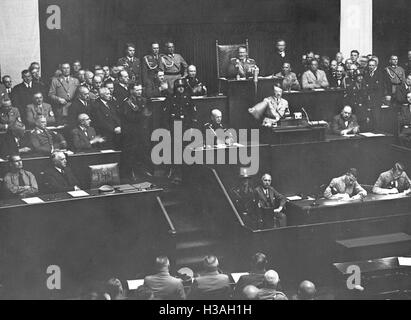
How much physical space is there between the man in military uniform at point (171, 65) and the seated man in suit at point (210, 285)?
321 cm

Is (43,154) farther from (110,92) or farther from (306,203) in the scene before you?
(306,203)

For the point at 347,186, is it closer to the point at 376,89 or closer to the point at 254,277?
the point at 254,277

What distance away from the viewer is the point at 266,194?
809cm

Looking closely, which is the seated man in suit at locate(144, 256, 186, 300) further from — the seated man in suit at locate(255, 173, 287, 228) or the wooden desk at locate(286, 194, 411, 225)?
the wooden desk at locate(286, 194, 411, 225)

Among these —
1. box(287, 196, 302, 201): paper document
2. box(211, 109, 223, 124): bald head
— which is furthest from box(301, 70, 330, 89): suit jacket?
box(287, 196, 302, 201): paper document

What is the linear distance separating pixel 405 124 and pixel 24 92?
434 cm

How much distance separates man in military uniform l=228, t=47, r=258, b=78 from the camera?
31.0 feet

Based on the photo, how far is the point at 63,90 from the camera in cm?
911

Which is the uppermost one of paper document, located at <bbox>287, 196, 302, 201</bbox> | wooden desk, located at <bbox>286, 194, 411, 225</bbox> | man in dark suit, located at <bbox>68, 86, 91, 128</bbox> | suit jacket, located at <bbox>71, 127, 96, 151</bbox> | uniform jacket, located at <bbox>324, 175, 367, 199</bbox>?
man in dark suit, located at <bbox>68, 86, 91, 128</bbox>

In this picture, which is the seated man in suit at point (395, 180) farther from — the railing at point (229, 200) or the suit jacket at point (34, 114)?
the suit jacket at point (34, 114)

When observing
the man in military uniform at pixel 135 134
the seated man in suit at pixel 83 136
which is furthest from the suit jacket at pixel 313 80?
the seated man in suit at pixel 83 136

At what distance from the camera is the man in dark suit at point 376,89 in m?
9.78

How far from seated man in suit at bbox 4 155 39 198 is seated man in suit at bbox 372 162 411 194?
3449 millimetres

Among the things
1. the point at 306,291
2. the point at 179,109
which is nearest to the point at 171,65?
the point at 179,109
